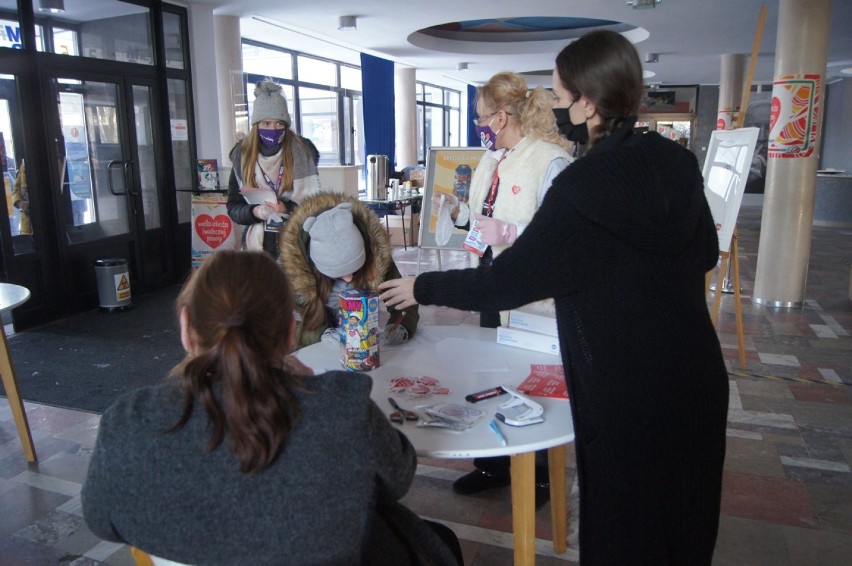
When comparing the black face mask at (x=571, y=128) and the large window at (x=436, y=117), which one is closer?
the black face mask at (x=571, y=128)

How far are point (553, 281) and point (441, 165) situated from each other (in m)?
4.21

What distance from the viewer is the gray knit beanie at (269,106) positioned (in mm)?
3248

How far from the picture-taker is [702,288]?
1.36 m

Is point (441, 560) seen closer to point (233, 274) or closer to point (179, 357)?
point (233, 274)

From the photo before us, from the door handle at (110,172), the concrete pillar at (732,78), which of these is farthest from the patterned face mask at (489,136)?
the concrete pillar at (732,78)

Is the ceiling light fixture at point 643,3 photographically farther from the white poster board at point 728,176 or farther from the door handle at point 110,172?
the door handle at point 110,172

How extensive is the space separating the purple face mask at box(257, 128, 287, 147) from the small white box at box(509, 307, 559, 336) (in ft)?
A: 5.98

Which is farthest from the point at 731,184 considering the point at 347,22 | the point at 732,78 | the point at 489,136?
the point at 732,78

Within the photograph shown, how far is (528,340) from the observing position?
1.92 metres

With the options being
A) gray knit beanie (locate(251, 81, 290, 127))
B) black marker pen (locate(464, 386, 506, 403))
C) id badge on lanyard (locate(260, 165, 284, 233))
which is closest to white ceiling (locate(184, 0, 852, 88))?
gray knit beanie (locate(251, 81, 290, 127))

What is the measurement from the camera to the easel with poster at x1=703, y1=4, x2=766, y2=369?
3812 millimetres

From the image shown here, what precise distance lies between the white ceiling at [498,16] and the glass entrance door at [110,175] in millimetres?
1321

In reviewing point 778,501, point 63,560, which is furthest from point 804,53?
point 63,560

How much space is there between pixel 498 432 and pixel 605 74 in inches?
29.4
